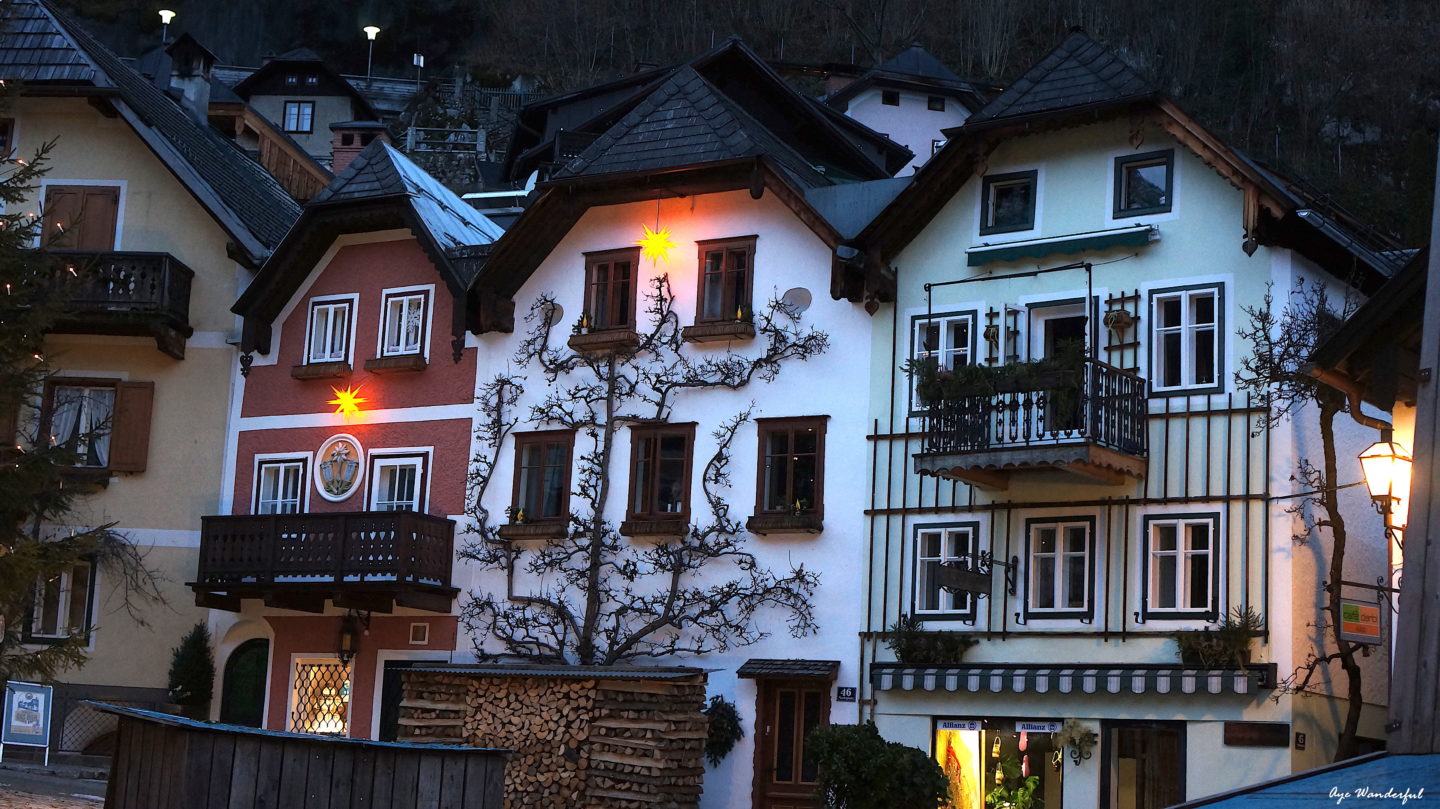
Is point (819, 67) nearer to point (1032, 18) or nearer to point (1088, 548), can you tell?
point (1032, 18)

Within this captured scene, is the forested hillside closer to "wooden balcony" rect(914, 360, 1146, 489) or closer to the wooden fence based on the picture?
"wooden balcony" rect(914, 360, 1146, 489)

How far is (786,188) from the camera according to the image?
1009 inches

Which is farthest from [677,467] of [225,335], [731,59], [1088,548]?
[731,59]

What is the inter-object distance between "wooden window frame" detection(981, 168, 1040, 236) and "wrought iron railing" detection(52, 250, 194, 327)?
1292cm

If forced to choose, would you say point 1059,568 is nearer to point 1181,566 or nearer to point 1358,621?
point 1181,566

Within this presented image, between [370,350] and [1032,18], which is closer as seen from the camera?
[370,350]

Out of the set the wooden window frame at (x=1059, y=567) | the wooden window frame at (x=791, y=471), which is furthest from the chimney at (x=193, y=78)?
the wooden window frame at (x=1059, y=567)

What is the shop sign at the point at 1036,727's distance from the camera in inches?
896

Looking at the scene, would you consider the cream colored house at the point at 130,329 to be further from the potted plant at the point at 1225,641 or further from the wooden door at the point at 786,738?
the potted plant at the point at 1225,641

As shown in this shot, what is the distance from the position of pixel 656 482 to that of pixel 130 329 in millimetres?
9126

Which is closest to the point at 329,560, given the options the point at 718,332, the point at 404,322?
the point at 404,322

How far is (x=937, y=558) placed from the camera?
79.8 feet

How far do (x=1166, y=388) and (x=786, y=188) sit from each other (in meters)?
5.96

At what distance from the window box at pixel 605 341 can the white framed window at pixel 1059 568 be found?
6.63m
